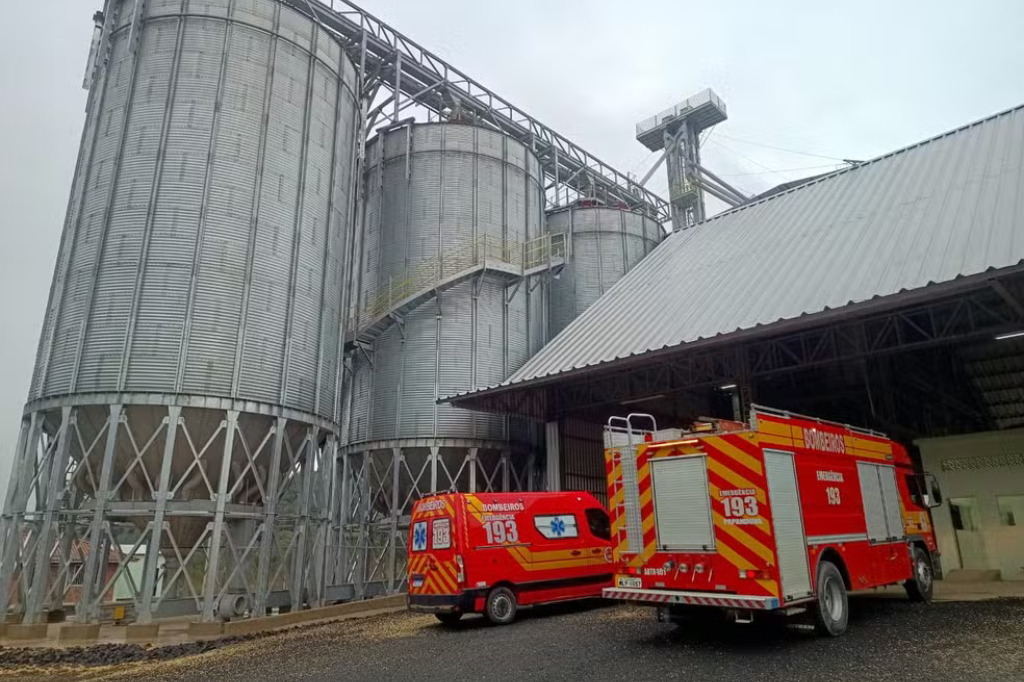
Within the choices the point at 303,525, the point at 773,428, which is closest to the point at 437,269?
the point at 303,525

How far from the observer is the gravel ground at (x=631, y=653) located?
7.75 metres

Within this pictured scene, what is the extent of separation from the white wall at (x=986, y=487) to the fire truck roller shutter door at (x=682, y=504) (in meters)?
16.1

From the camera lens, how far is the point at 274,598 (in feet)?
55.7

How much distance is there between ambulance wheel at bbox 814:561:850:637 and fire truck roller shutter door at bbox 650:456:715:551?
6.07 ft

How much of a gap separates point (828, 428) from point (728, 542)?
3.53m

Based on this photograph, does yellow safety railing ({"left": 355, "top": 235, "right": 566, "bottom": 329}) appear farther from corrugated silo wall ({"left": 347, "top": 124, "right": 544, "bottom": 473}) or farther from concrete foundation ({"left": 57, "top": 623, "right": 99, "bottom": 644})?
concrete foundation ({"left": 57, "top": 623, "right": 99, "bottom": 644})

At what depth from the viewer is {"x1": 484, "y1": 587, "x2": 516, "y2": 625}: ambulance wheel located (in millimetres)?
13086

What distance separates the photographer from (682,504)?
388 inches

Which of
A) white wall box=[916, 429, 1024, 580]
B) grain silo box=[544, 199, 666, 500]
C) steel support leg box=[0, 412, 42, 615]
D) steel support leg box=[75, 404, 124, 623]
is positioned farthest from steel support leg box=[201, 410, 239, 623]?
white wall box=[916, 429, 1024, 580]

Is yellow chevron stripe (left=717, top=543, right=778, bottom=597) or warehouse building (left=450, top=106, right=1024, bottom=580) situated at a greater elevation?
warehouse building (left=450, top=106, right=1024, bottom=580)

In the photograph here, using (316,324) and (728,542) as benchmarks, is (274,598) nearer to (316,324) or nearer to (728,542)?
(316,324)

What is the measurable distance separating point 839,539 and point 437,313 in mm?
→ 17267

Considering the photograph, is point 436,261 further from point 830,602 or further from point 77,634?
point 830,602

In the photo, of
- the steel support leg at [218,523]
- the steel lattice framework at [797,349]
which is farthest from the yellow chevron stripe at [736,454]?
the steel support leg at [218,523]
